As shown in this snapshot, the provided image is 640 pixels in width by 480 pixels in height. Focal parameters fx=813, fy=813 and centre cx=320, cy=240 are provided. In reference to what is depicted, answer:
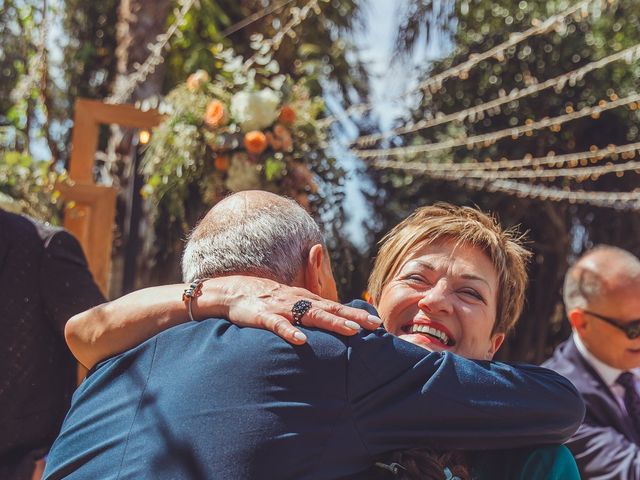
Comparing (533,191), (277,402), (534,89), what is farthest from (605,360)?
(533,191)

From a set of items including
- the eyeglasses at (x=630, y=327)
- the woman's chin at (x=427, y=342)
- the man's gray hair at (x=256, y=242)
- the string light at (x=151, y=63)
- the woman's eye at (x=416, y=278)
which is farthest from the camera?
the string light at (x=151, y=63)

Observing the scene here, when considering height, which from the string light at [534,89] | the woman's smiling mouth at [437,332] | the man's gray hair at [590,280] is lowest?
the man's gray hair at [590,280]

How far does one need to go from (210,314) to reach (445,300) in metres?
0.59

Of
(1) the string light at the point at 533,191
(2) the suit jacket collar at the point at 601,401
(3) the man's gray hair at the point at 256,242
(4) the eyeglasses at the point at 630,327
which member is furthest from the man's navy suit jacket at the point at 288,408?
(1) the string light at the point at 533,191

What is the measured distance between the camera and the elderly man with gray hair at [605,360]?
2.89m

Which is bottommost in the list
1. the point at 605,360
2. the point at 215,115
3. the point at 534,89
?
the point at 605,360

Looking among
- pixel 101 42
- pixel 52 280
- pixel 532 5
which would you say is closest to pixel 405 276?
pixel 52 280

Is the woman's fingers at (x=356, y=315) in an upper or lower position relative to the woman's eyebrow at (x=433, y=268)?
lower

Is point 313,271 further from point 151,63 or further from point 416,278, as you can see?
point 151,63

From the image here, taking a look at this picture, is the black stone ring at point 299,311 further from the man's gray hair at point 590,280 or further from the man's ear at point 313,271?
the man's gray hair at point 590,280

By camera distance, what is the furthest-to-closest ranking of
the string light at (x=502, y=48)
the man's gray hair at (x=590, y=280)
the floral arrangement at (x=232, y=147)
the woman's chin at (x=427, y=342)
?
the floral arrangement at (x=232, y=147) → the string light at (x=502, y=48) → the man's gray hair at (x=590, y=280) → the woman's chin at (x=427, y=342)

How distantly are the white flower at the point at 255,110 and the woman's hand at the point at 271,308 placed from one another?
8.37 ft

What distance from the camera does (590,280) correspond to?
134 inches

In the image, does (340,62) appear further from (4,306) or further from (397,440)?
(397,440)
